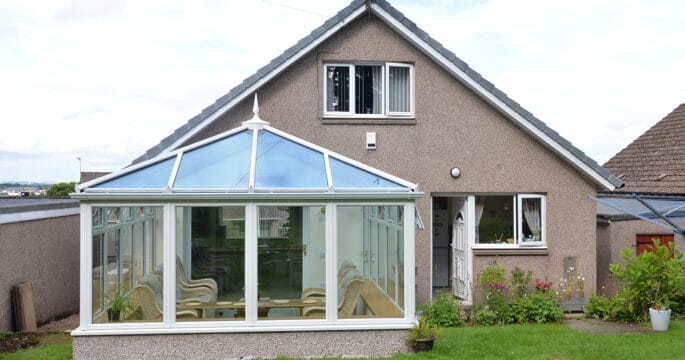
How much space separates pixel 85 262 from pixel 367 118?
21.5 feet

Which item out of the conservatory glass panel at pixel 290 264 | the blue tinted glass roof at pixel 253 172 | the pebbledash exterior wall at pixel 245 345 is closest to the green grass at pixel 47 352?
the pebbledash exterior wall at pixel 245 345

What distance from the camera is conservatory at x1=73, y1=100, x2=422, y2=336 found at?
9719 millimetres

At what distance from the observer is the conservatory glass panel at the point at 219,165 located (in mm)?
9914

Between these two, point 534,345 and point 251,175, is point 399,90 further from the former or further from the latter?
point 534,345

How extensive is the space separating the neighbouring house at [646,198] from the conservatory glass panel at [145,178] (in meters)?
8.65

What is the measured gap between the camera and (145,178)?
996 centimetres

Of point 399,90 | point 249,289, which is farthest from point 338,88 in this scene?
point 249,289

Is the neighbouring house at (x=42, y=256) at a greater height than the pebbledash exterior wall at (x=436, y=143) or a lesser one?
lesser

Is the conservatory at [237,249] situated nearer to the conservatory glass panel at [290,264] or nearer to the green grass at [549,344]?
the conservatory glass panel at [290,264]

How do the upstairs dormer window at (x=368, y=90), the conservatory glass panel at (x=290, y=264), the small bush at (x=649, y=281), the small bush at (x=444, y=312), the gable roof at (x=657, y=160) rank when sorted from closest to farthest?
the conservatory glass panel at (x=290, y=264) → the small bush at (x=649, y=281) → the small bush at (x=444, y=312) → the upstairs dormer window at (x=368, y=90) → the gable roof at (x=657, y=160)

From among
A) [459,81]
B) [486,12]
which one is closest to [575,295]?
[459,81]

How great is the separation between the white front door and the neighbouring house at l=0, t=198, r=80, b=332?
28.7 ft

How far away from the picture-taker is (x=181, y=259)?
32.5 feet

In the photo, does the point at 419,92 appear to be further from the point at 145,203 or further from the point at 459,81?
the point at 145,203
